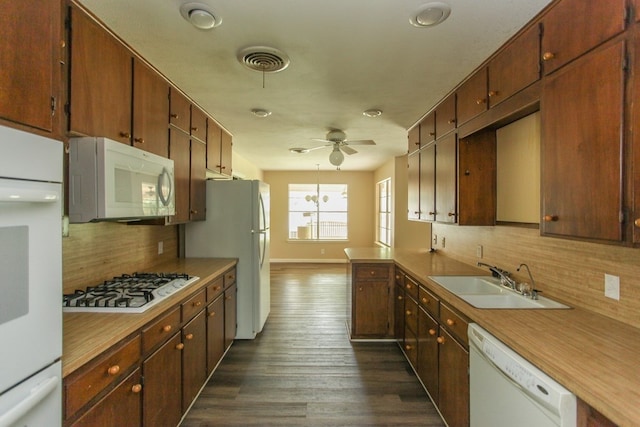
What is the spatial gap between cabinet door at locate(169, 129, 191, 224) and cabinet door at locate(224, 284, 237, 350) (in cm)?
85

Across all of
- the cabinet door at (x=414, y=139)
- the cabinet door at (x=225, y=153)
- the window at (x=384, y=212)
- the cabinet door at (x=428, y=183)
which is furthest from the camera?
the window at (x=384, y=212)

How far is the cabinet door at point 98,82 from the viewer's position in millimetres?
1527

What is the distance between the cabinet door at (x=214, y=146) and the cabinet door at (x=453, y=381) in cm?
275

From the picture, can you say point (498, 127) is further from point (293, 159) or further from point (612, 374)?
point (293, 159)

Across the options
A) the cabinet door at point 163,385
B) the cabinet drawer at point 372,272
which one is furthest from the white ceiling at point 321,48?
the cabinet door at point 163,385

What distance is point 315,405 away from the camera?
230 centimetres

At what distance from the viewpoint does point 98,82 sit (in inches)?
65.8

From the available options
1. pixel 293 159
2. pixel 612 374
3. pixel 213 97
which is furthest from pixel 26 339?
pixel 293 159

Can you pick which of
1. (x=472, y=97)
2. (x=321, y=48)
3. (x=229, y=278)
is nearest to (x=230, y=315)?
(x=229, y=278)

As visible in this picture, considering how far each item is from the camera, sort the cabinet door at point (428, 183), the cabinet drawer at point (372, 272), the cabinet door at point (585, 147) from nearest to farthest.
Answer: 1. the cabinet door at point (585, 147)
2. the cabinet door at point (428, 183)
3. the cabinet drawer at point (372, 272)

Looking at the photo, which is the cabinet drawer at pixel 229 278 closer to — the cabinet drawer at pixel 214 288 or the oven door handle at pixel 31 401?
the cabinet drawer at pixel 214 288

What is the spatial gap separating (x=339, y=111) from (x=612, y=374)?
274 centimetres

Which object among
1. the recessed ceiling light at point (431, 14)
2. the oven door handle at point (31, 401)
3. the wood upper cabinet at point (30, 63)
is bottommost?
the oven door handle at point (31, 401)

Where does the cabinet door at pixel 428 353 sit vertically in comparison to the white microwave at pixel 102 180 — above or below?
below
